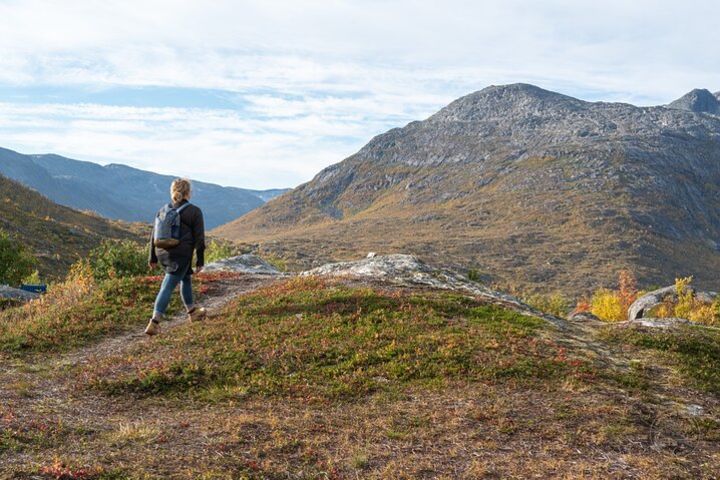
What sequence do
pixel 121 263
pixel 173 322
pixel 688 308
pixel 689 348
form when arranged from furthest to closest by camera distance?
pixel 121 263, pixel 688 308, pixel 173 322, pixel 689 348

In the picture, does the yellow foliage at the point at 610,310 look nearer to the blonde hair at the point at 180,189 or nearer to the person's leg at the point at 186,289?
the person's leg at the point at 186,289

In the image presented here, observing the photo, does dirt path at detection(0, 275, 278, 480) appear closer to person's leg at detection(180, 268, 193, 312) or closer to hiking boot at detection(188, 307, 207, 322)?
hiking boot at detection(188, 307, 207, 322)

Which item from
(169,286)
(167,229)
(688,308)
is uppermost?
(167,229)

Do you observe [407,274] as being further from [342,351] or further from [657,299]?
[657,299]

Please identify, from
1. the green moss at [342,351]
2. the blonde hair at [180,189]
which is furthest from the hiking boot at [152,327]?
the blonde hair at [180,189]

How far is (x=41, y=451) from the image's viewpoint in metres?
8.18

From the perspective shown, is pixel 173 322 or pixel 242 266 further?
pixel 242 266

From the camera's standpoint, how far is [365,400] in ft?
39.5

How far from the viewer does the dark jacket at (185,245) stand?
15.0m

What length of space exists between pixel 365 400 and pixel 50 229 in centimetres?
7269

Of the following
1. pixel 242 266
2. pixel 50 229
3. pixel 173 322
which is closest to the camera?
pixel 173 322

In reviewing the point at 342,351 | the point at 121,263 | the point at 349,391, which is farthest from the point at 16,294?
the point at 349,391

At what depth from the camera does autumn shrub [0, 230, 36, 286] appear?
34.7 meters

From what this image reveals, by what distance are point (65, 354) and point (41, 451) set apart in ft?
26.1
